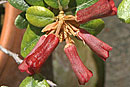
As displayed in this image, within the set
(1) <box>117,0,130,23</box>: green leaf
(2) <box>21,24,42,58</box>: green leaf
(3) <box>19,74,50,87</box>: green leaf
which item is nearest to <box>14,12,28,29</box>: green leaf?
(2) <box>21,24,42,58</box>: green leaf

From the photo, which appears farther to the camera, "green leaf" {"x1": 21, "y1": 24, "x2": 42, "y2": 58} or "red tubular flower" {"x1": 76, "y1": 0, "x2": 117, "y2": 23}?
"green leaf" {"x1": 21, "y1": 24, "x2": 42, "y2": 58}

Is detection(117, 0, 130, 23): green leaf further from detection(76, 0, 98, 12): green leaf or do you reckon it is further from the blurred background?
the blurred background

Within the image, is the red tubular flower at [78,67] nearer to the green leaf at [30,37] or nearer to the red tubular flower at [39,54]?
the red tubular flower at [39,54]

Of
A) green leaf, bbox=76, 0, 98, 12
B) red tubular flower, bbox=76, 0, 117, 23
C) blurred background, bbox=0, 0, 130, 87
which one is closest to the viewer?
red tubular flower, bbox=76, 0, 117, 23

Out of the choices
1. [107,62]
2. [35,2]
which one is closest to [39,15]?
A: [35,2]

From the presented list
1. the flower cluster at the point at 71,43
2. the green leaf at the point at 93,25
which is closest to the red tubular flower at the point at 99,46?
the flower cluster at the point at 71,43

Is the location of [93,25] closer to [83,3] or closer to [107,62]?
[83,3]
